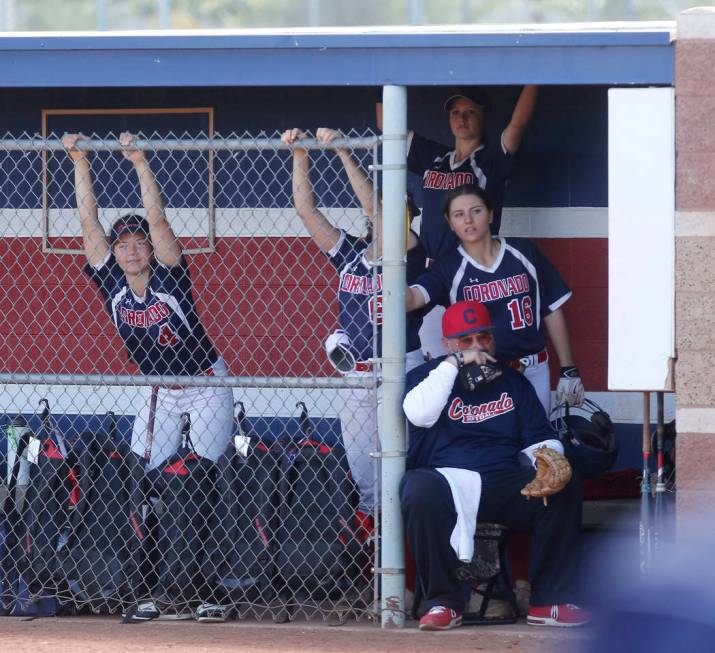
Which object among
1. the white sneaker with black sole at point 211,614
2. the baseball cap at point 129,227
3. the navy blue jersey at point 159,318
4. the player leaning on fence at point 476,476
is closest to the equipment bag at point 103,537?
the white sneaker with black sole at point 211,614

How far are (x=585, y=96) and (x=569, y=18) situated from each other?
18.2 inches

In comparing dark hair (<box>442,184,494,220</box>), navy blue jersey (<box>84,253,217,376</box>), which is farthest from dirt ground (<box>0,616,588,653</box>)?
dark hair (<box>442,184,494,220</box>)

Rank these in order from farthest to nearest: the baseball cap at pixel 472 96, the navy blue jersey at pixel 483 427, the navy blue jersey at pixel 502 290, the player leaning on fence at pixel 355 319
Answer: the baseball cap at pixel 472 96 → the navy blue jersey at pixel 502 290 → the player leaning on fence at pixel 355 319 → the navy blue jersey at pixel 483 427

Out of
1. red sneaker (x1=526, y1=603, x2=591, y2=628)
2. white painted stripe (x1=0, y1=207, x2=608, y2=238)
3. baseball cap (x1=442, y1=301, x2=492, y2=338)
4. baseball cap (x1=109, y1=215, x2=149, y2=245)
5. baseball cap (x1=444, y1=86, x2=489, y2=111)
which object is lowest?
red sneaker (x1=526, y1=603, x2=591, y2=628)

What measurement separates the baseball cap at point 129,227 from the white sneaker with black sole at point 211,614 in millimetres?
1807

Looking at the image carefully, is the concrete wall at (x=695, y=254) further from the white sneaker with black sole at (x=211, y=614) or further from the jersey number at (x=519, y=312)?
the white sneaker with black sole at (x=211, y=614)

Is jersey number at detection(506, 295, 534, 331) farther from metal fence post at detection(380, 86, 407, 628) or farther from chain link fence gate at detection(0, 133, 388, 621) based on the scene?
metal fence post at detection(380, 86, 407, 628)

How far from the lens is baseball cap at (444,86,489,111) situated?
6.82 m

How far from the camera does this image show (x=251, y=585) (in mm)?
6039

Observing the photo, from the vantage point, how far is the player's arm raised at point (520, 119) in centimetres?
662

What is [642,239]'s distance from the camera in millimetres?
5578

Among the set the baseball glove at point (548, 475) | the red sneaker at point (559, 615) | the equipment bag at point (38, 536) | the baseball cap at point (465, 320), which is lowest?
the red sneaker at point (559, 615)

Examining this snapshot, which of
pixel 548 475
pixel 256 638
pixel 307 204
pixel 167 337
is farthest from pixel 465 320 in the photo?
pixel 256 638

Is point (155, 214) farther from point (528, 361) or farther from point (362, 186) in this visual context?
point (528, 361)
